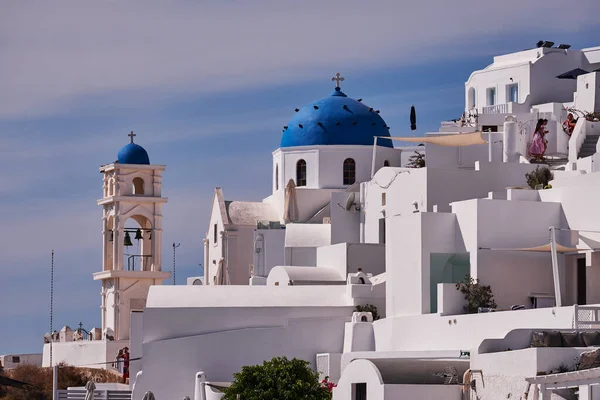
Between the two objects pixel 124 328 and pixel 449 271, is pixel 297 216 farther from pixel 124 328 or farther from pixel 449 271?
pixel 449 271

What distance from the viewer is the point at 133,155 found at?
6094 cm

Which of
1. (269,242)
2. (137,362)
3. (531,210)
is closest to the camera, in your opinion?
(531,210)

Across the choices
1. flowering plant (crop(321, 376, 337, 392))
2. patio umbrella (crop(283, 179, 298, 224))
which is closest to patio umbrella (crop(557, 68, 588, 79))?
patio umbrella (crop(283, 179, 298, 224))

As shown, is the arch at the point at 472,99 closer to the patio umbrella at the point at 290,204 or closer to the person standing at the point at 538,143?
the patio umbrella at the point at 290,204

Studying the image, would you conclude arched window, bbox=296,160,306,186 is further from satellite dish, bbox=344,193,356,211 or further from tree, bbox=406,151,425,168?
satellite dish, bbox=344,193,356,211

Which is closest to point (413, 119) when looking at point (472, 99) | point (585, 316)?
point (472, 99)

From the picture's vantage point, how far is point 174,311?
43.2 metres

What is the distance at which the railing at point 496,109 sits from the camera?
172 feet

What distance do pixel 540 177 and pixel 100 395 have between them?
13375 mm

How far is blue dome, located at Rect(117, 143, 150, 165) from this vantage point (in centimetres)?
6075

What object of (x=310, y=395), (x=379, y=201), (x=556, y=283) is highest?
(x=379, y=201)

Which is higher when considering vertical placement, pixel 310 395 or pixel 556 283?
pixel 556 283

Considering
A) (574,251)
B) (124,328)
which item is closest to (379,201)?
(574,251)

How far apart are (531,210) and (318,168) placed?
18725 mm
